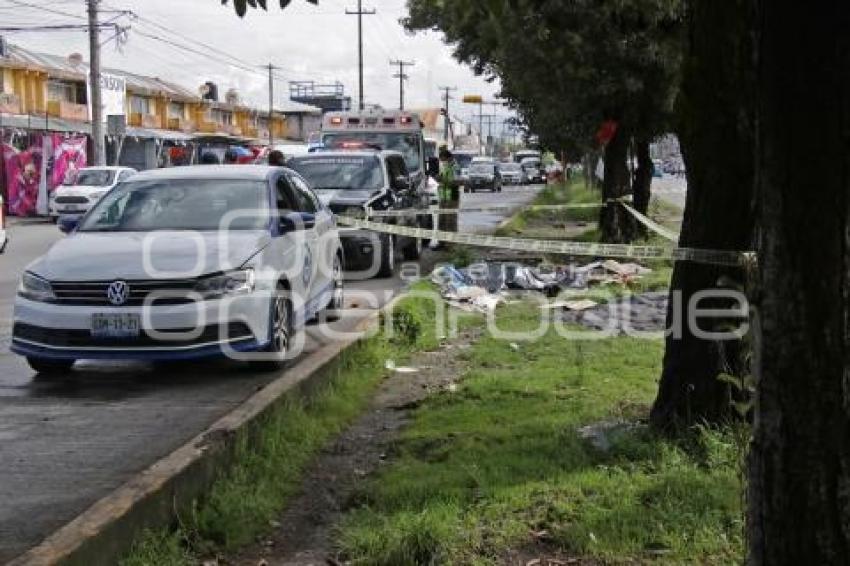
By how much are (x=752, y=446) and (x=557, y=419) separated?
2.97 metres

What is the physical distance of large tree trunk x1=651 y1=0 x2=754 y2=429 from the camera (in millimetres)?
5141

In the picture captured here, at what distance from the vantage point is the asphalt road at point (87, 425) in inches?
189

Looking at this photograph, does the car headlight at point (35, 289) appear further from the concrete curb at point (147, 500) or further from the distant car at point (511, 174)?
the distant car at point (511, 174)

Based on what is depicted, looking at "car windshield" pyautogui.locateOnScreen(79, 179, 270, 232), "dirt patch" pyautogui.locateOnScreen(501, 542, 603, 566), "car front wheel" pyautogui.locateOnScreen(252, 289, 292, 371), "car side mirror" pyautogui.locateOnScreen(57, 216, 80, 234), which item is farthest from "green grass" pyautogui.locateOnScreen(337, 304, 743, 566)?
"car side mirror" pyautogui.locateOnScreen(57, 216, 80, 234)

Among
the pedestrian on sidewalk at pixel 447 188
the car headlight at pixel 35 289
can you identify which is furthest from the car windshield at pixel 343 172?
the car headlight at pixel 35 289

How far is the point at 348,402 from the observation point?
7.02 metres

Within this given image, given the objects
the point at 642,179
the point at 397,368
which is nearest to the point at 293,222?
the point at 397,368

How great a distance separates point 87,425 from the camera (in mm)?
6387

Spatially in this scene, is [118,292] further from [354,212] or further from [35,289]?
[354,212]

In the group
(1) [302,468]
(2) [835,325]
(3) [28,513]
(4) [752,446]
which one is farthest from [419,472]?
(2) [835,325]

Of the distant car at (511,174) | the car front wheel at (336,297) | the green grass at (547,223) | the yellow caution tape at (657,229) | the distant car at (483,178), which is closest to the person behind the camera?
the car front wheel at (336,297)

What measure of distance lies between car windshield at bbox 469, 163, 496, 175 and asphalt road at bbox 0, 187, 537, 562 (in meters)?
46.8

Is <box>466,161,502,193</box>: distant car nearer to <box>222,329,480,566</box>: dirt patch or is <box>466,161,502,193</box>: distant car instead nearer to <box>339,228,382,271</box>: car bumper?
<box>339,228,382,271</box>: car bumper

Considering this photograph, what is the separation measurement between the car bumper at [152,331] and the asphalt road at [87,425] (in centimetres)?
29
